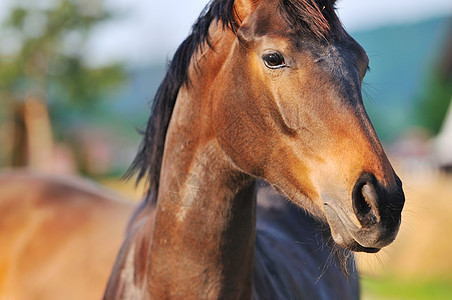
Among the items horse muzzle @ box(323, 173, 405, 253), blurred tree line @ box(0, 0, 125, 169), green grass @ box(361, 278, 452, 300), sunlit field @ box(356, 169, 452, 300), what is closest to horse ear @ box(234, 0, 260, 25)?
horse muzzle @ box(323, 173, 405, 253)

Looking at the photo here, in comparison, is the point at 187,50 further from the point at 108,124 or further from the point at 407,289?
the point at 108,124

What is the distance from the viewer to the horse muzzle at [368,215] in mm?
1606

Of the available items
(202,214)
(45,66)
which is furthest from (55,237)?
(45,66)

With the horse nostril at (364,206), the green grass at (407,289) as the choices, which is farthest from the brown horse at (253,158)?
the green grass at (407,289)

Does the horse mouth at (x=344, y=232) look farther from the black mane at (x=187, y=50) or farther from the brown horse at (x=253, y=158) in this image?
the black mane at (x=187, y=50)

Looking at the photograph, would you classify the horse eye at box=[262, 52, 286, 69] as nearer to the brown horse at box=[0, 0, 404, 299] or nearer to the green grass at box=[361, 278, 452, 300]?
the brown horse at box=[0, 0, 404, 299]

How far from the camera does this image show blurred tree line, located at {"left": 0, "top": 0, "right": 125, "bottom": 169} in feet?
58.0

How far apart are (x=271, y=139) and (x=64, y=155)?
22554mm

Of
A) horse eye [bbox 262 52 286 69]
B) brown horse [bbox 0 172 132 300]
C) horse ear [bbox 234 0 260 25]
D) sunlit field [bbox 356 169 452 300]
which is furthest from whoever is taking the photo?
sunlit field [bbox 356 169 452 300]

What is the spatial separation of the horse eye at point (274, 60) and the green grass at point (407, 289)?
603 centimetres

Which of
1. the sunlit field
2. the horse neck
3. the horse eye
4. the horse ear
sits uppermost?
the horse ear

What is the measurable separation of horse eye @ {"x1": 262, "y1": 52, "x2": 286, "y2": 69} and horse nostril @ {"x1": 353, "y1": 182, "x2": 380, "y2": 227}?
453 mm

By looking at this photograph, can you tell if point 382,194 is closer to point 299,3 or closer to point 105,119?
point 299,3

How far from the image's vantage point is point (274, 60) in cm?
181
